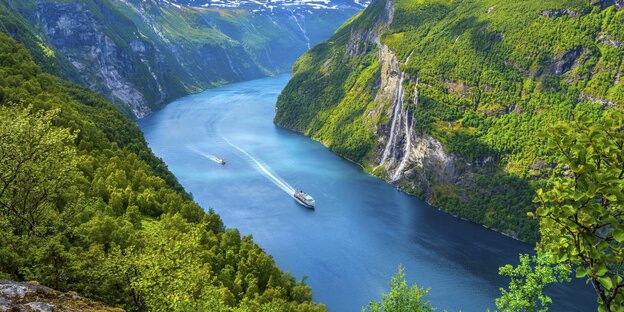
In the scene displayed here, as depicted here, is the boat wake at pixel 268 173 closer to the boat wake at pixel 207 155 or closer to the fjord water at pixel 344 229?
the fjord water at pixel 344 229

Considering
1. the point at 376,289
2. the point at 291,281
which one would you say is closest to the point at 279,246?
the point at 376,289

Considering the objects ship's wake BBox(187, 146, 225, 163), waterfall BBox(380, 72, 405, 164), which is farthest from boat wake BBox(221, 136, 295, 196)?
waterfall BBox(380, 72, 405, 164)

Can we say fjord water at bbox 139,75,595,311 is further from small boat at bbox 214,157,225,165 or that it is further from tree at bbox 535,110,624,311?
tree at bbox 535,110,624,311

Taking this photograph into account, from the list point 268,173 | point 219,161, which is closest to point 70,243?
point 268,173

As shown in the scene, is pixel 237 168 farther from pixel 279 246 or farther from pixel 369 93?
pixel 369 93

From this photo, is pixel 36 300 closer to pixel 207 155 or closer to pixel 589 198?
pixel 589 198

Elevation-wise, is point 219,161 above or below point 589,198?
below
